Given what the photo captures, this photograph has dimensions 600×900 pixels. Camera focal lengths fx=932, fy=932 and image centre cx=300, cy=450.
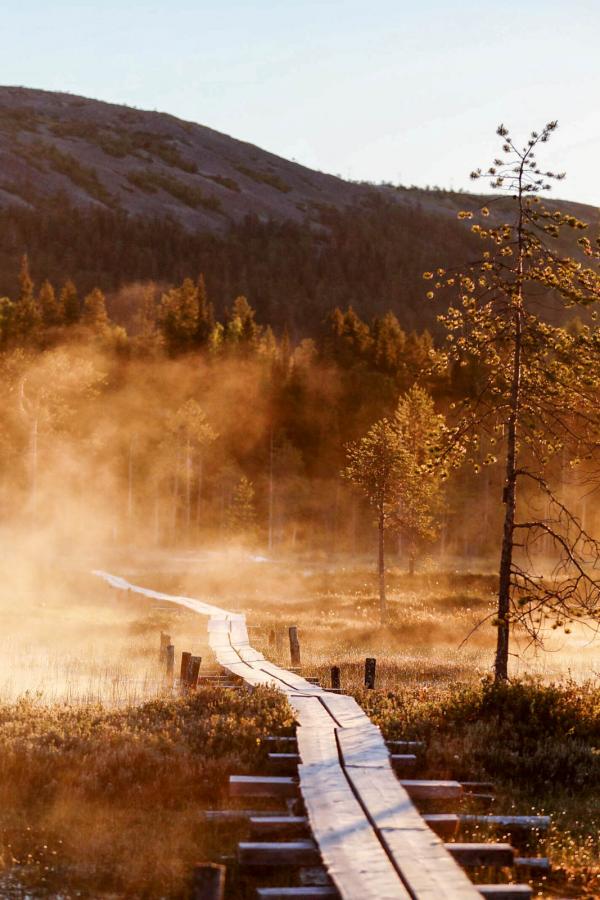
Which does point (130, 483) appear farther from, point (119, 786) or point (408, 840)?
point (408, 840)

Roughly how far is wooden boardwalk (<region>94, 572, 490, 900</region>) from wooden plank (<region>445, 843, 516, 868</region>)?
0.28 meters

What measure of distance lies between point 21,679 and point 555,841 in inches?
624

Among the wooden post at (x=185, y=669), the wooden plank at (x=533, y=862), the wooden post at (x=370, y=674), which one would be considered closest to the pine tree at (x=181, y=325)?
the wooden post at (x=185, y=669)

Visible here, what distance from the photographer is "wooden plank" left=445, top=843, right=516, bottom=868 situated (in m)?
9.76

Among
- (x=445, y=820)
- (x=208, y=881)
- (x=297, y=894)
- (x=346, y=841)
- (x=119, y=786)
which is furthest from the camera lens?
(x=119, y=786)

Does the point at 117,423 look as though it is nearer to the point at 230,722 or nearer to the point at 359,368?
the point at 359,368

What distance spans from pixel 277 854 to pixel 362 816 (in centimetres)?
123

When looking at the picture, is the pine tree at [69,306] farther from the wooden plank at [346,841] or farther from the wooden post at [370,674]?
the wooden plank at [346,841]

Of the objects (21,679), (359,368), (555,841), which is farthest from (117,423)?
(555,841)

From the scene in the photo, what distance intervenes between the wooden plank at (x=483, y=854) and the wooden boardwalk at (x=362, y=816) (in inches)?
10.9

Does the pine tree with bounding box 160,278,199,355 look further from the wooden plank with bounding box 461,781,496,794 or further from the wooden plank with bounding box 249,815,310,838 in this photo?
the wooden plank with bounding box 249,815,310,838

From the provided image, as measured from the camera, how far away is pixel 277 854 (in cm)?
961

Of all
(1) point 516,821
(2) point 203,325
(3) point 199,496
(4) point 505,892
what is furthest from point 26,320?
(4) point 505,892

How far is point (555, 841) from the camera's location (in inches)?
456
